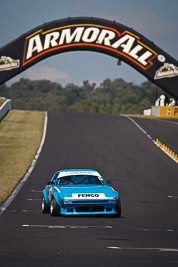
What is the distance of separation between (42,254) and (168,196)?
41.5ft

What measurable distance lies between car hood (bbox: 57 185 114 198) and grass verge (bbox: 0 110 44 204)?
178 inches

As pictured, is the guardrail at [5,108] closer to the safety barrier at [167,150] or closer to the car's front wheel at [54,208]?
the safety barrier at [167,150]

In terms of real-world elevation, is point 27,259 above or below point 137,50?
below

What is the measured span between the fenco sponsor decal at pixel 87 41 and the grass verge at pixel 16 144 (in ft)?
21.3

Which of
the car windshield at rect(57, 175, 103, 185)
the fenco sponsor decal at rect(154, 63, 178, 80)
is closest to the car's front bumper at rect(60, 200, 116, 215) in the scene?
the car windshield at rect(57, 175, 103, 185)

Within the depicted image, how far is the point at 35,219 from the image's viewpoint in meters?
14.8

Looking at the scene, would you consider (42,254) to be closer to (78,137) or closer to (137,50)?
(78,137)

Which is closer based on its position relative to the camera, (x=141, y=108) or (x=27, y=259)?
(x=27, y=259)

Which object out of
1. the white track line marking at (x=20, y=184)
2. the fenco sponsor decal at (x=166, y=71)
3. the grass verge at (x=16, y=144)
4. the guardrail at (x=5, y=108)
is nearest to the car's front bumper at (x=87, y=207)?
the white track line marking at (x=20, y=184)

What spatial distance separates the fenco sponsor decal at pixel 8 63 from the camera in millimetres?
57094

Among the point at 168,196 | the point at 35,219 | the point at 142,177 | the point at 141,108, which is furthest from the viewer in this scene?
the point at 141,108

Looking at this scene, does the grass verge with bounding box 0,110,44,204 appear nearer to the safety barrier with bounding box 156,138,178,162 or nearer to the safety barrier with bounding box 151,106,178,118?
the safety barrier with bounding box 156,138,178,162

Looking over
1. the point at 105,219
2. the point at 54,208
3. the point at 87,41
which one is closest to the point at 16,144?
the point at 87,41

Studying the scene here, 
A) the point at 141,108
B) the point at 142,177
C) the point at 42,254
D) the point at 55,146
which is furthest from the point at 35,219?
the point at 141,108
